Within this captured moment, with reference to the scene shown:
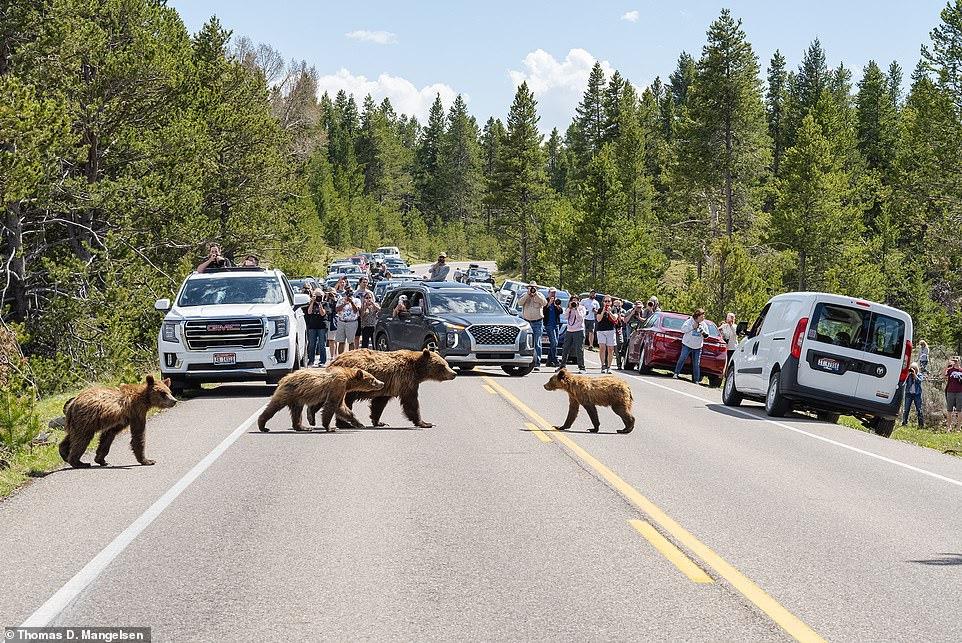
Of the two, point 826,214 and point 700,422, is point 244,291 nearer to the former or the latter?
point 700,422

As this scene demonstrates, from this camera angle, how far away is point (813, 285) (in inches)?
2544

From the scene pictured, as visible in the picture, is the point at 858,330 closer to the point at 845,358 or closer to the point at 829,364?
the point at 845,358

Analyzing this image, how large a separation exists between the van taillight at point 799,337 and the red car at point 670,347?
9.44m

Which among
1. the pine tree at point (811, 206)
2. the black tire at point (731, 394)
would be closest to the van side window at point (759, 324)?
the black tire at point (731, 394)

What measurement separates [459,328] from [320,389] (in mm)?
9681

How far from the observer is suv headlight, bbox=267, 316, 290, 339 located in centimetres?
1791

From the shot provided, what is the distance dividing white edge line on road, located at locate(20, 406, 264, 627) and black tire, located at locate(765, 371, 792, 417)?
1050cm

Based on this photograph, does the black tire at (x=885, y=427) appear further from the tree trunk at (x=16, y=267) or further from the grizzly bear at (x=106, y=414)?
the tree trunk at (x=16, y=267)

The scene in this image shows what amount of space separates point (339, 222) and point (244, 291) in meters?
92.7

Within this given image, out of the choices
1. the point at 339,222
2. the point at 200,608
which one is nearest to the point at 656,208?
the point at 339,222

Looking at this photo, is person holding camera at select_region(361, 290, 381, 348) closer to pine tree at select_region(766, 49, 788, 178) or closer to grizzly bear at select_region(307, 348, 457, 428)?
grizzly bear at select_region(307, 348, 457, 428)

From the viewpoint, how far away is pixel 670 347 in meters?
27.1

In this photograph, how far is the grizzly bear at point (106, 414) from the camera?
385 inches

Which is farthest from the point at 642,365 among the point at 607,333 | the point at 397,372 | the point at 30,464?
the point at 30,464
